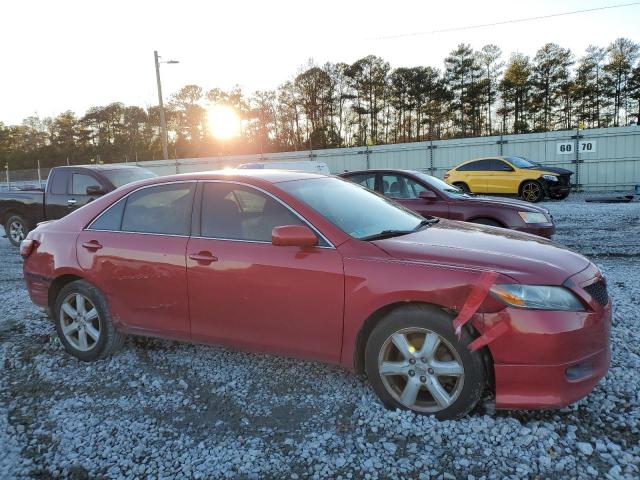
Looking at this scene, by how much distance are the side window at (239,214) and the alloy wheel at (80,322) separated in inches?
52.9

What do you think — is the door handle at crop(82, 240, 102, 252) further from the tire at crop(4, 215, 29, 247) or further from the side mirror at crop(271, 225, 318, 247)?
the tire at crop(4, 215, 29, 247)

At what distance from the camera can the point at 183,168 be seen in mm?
26984

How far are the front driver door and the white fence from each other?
19.3 metres

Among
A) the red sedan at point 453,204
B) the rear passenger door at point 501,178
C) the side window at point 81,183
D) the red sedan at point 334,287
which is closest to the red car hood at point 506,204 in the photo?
the red sedan at point 453,204

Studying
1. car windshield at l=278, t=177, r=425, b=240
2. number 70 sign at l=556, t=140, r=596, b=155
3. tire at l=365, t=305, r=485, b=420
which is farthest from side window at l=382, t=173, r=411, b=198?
number 70 sign at l=556, t=140, r=596, b=155

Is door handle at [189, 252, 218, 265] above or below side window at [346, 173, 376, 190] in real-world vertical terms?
below

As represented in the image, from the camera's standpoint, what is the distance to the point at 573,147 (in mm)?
19844

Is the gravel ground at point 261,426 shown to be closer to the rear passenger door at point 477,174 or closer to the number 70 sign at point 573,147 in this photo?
the rear passenger door at point 477,174

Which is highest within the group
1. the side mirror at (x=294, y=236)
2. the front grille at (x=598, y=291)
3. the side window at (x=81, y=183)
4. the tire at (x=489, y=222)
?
the side window at (x=81, y=183)

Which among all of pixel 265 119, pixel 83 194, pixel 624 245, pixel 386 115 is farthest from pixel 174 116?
pixel 624 245

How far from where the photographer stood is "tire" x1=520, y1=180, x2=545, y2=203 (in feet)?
53.5

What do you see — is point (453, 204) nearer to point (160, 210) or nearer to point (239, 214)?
point (239, 214)

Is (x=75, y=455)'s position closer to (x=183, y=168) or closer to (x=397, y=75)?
(x=183, y=168)

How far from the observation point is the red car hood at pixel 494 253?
2.86 m
